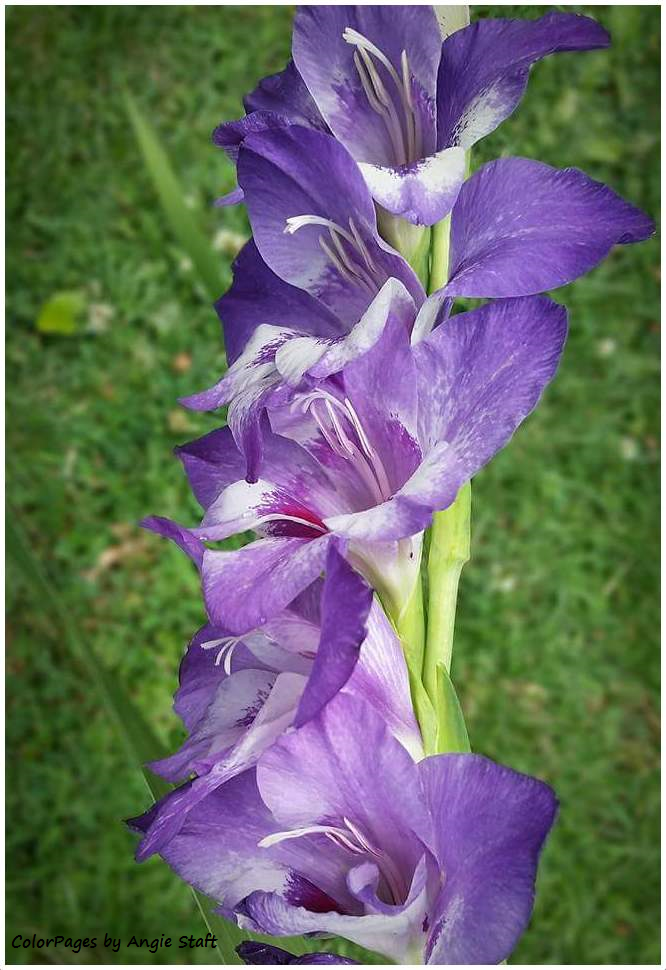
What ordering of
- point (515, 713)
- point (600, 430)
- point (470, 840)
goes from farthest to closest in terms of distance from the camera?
point (600, 430) < point (515, 713) < point (470, 840)

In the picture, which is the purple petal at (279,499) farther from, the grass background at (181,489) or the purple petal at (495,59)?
the grass background at (181,489)

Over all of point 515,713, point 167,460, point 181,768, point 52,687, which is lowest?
point 515,713

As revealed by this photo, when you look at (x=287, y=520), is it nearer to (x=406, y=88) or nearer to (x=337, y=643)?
(x=337, y=643)

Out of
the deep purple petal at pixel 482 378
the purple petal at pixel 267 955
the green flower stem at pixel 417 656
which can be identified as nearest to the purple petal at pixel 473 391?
the deep purple petal at pixel 482 378

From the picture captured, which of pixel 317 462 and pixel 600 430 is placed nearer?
pixel 317 462

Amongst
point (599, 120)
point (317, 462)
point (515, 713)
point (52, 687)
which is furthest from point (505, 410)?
point (599, 120)

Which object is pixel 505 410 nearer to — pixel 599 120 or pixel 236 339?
pixel 236 339

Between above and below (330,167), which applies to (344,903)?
below
